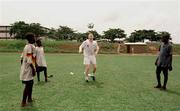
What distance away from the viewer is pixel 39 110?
22.6 feet

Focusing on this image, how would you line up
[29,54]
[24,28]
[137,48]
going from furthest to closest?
[24,28]
[137,48]
[29,54]

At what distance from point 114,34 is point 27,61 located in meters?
99.7

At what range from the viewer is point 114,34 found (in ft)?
348

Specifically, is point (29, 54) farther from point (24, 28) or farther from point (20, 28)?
point (20, 28)

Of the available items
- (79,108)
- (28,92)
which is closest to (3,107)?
(28,92)

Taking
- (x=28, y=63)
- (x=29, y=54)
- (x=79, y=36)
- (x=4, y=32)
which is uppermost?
(x=4, y=32)

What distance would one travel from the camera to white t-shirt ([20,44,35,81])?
721 centimetres

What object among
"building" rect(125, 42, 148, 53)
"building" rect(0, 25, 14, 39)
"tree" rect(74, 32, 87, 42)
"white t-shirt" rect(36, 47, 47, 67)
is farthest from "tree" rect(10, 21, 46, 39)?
"white t-shirt" rect(36, 47, 47, 67)

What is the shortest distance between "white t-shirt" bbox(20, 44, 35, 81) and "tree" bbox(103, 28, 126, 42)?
99136 mm

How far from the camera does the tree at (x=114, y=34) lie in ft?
347

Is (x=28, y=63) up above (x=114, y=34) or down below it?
below

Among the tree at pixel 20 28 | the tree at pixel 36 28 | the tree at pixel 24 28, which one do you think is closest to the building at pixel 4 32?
the tree at pixel 20 28

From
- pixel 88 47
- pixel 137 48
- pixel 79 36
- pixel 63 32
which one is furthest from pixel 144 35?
pixel 88 47

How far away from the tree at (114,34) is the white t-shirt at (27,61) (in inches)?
3903
